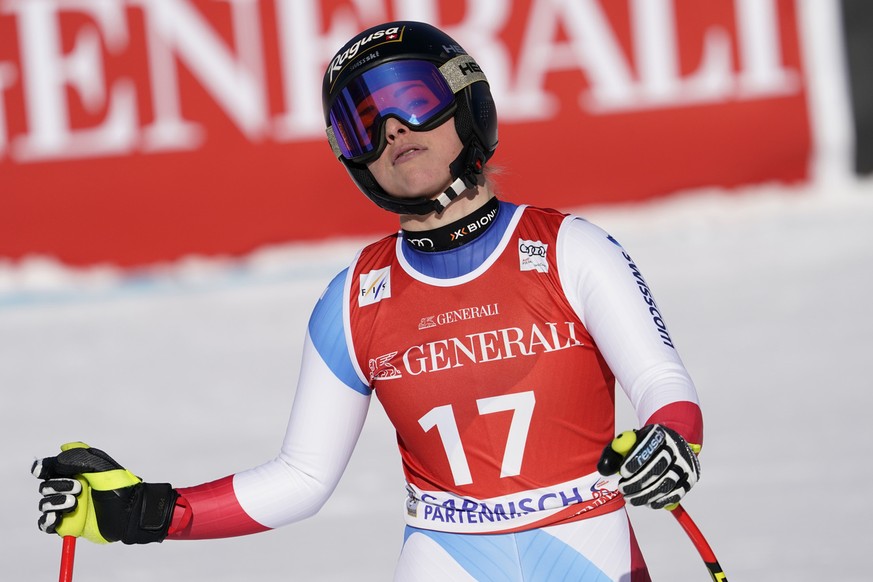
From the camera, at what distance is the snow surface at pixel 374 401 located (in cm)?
442

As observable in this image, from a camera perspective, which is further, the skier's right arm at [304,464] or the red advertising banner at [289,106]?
the red advertising banner at [289,106]

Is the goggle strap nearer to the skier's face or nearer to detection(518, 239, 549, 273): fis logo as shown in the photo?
the skier's face

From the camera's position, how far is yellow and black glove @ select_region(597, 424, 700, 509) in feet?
6.78

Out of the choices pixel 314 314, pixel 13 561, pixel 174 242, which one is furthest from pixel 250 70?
pixel 314 314

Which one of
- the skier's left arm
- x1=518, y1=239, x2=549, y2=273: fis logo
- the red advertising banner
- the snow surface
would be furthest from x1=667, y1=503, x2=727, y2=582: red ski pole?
the red advertising banner

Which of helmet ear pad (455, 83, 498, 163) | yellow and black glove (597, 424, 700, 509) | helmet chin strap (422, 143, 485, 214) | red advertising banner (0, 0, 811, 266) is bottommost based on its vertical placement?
yellow and black glove (597, 424, 700, 509)

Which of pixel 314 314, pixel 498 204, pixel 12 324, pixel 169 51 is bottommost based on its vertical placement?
pixel 314 314

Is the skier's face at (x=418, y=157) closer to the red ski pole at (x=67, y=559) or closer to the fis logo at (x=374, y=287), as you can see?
the fis logo at (x=374, y=287)

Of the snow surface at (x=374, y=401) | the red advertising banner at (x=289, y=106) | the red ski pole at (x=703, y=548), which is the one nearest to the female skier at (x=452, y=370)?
the red ski pole at (x=703, y=548)

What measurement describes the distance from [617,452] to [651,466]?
63mm

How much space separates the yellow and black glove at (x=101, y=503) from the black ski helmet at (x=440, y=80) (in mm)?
756

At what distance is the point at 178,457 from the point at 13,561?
104 centimetres

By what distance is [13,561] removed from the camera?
465 centimetres

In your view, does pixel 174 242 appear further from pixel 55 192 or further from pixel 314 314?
pixel 314 314
